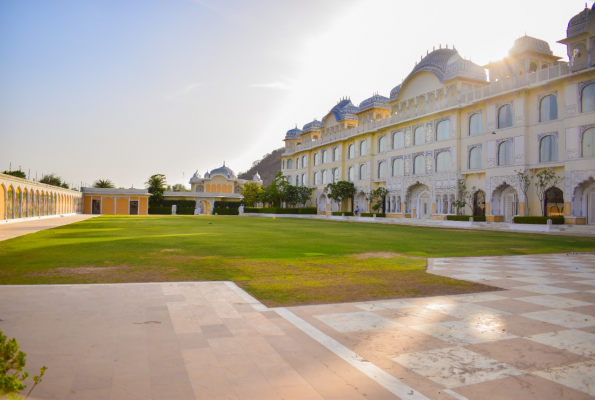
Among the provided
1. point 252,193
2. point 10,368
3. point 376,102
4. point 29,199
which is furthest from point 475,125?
point 252,193

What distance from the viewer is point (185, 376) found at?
3.59 metres

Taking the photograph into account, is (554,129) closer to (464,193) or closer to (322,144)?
(464,193)

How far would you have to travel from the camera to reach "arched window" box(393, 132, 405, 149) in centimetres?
4434

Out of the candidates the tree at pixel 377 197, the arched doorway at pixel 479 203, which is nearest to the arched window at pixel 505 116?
the arched doorway at pixel 479 203

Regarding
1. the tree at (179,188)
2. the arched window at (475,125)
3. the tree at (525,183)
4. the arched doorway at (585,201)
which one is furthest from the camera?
the tree at (179,188)

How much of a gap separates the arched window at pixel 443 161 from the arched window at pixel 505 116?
5791mm

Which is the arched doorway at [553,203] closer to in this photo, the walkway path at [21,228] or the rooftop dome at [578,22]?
the rooftop dome at [578,22]

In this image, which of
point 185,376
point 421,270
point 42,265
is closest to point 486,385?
point 185,376

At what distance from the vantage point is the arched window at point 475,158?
3547 centimetres

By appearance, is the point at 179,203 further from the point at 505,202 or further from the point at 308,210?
the point at 505,202

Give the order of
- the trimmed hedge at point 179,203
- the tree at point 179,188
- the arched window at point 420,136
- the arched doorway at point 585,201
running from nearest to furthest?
the arched doorway at point 585,201 → the arched window at point 420,136 → the trimmed hedge at point 179,203 → the tree at point 179,188

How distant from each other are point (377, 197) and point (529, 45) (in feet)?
67.3

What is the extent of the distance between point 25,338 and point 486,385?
4.41m

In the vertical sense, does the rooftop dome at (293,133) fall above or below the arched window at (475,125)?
above
